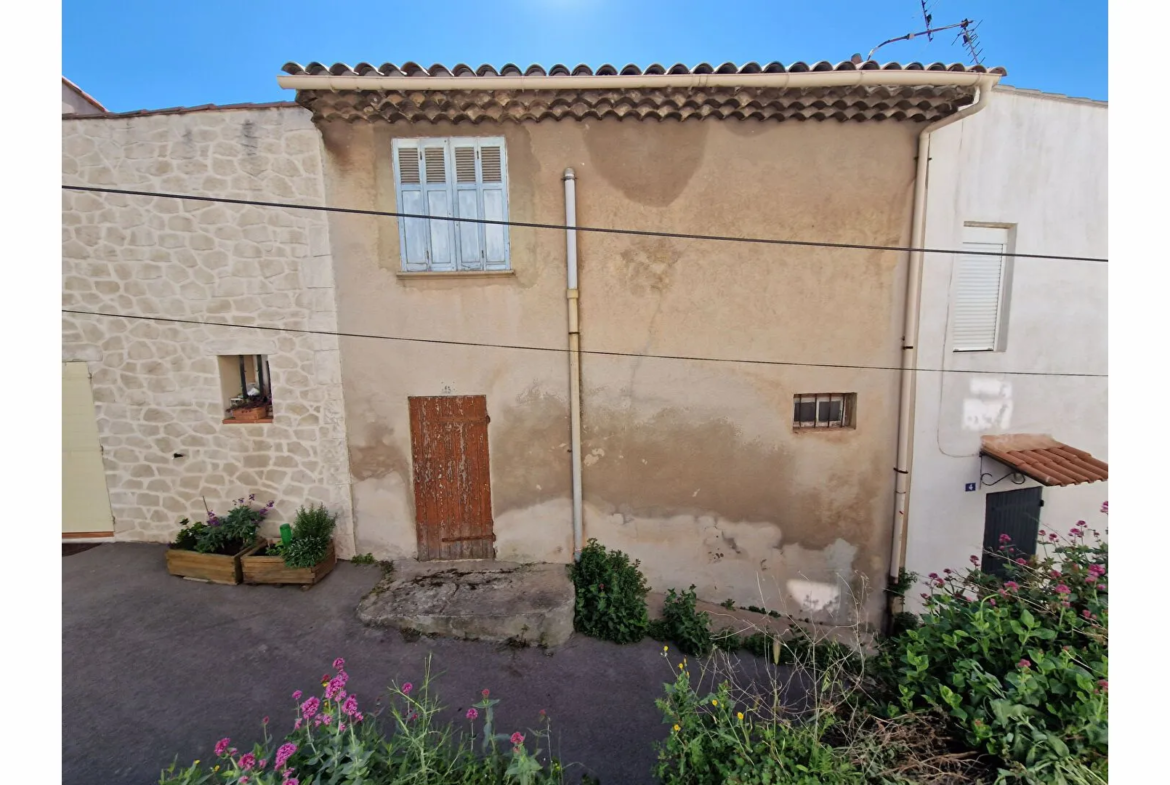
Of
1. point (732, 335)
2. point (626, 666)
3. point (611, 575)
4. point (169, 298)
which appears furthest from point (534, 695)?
point (169, 298)

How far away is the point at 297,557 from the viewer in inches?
192

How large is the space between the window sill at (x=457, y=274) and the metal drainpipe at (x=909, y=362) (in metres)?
4.65

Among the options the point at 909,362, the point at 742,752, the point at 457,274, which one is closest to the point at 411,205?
the point at 457,274

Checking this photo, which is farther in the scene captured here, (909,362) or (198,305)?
(909,362)

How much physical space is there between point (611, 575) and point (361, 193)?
529 centimetres

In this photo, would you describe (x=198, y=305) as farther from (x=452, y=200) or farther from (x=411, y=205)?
(x=452, y=200)

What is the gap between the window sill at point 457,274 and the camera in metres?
4.88

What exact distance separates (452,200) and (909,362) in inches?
228

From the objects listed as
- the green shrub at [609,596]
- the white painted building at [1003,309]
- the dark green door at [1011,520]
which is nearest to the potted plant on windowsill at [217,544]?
the green shrub at [609,596]

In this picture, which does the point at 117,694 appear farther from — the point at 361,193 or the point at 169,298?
the point at 361,193

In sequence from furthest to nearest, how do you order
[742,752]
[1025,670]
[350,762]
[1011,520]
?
[1011,520] → [742,752] → [350,762] → [1025,670]

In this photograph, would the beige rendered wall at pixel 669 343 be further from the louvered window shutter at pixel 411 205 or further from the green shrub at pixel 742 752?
the green shrub at pixel 742 752

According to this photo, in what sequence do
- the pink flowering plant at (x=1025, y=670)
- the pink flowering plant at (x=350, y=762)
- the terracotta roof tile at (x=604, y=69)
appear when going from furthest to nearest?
the terracotta roof tile at (x=604, y=69) < the pink flowering plant at (x=350, y=762) < the pink flowering plant at (x=1025, y=670)

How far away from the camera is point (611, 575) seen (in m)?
5.13
